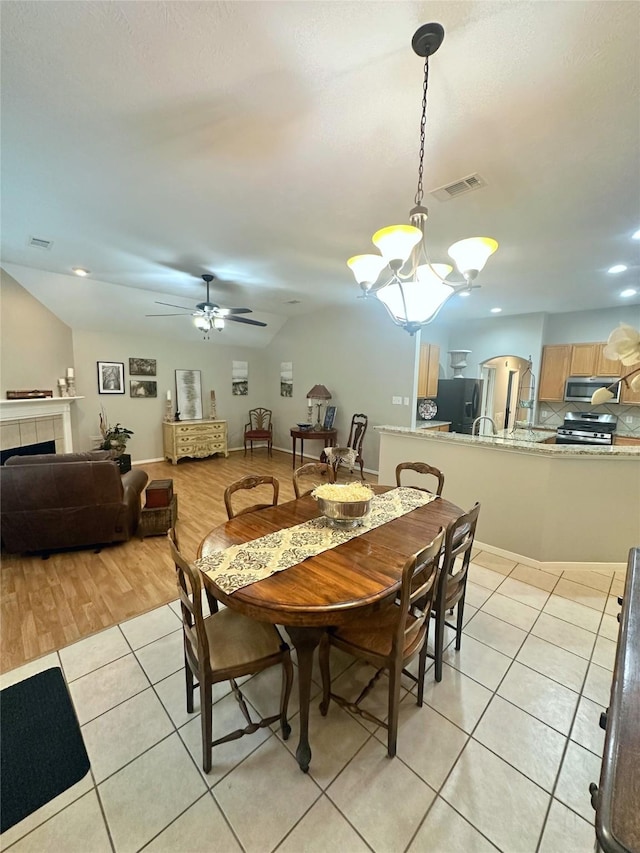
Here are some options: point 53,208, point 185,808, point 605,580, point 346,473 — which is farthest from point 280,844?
point 346,473

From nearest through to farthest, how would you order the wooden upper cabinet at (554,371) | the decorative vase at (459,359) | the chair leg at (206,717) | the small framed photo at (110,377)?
the chair leg at (206,717), the wooden upper cabinet at (554,371), the small framed photo at (110,377), the decorative vase at (459,359)

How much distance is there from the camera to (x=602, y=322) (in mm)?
5074

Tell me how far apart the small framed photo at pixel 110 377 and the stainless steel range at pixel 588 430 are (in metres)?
7.16

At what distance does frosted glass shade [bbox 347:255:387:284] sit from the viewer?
1839mm

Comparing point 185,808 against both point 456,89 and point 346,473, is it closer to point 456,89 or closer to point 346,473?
point 456,89

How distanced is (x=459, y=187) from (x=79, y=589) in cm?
379

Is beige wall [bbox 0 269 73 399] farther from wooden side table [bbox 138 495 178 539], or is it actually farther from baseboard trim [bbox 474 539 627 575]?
baseboard trim [bbox 474 539 627 575]

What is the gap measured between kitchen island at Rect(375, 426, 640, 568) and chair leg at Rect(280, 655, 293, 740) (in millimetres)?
2341

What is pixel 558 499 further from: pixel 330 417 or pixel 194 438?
pixel 194 438

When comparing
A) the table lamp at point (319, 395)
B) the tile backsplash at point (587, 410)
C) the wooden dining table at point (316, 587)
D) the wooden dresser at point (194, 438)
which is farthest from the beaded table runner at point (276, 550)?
the tile backsplash at point (587, 410)

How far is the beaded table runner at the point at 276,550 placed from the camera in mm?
1359

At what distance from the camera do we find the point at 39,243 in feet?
10.7

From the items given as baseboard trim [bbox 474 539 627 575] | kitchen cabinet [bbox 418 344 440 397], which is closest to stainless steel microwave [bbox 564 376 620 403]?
kitchen cabinet [bbox 418 344 440 397]

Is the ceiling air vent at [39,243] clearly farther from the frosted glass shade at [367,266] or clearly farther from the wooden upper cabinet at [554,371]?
the wooden upper cabinet at [554,371]
